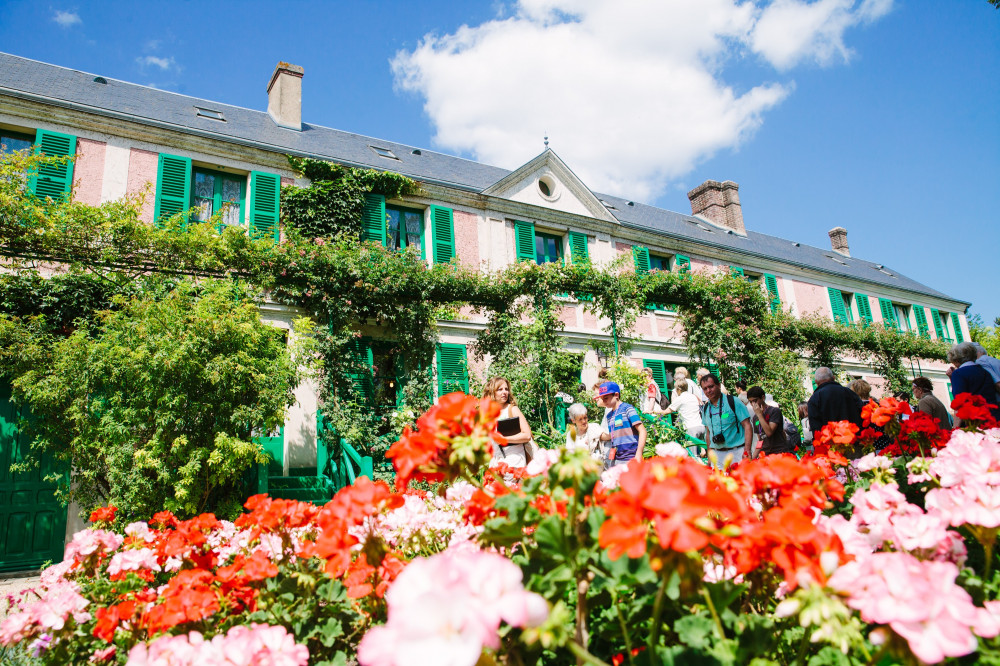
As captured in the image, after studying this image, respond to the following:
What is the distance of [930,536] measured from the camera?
104 cm

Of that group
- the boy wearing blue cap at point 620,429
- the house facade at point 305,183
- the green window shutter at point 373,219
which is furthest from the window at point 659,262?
the boy wearing blue cap at point 620,429

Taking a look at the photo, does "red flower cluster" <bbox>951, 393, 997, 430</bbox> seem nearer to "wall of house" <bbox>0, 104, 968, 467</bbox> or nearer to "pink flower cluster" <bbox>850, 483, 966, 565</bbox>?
"pink flower cluster" <bbox>850, 483, 966, 565</bbox>

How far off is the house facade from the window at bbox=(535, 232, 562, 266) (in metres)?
0.03

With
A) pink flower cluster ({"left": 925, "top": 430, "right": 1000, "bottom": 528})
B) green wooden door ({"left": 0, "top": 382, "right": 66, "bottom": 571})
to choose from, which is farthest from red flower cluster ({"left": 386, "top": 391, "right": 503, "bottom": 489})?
green wooden door ({"left": 0, "top": 382, "right": 66, "bottom": 571})

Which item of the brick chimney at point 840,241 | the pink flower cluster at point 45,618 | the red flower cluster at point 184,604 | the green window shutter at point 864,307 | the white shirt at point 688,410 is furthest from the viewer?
the brick chimney at point 840,241

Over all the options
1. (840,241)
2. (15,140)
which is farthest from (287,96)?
(840,241)

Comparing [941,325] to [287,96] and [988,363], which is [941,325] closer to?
[988,363]

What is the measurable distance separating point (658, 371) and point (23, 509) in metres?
11.3

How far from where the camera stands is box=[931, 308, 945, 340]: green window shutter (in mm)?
21188

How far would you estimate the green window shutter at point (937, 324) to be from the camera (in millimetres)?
21188

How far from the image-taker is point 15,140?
8156 millimetres

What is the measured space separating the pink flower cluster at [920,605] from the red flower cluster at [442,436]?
0.77 meters

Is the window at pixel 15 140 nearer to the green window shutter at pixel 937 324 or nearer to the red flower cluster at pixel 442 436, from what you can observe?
the red flower cluster at pixel 442 436

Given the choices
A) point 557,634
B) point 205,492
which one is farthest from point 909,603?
point 205,492
